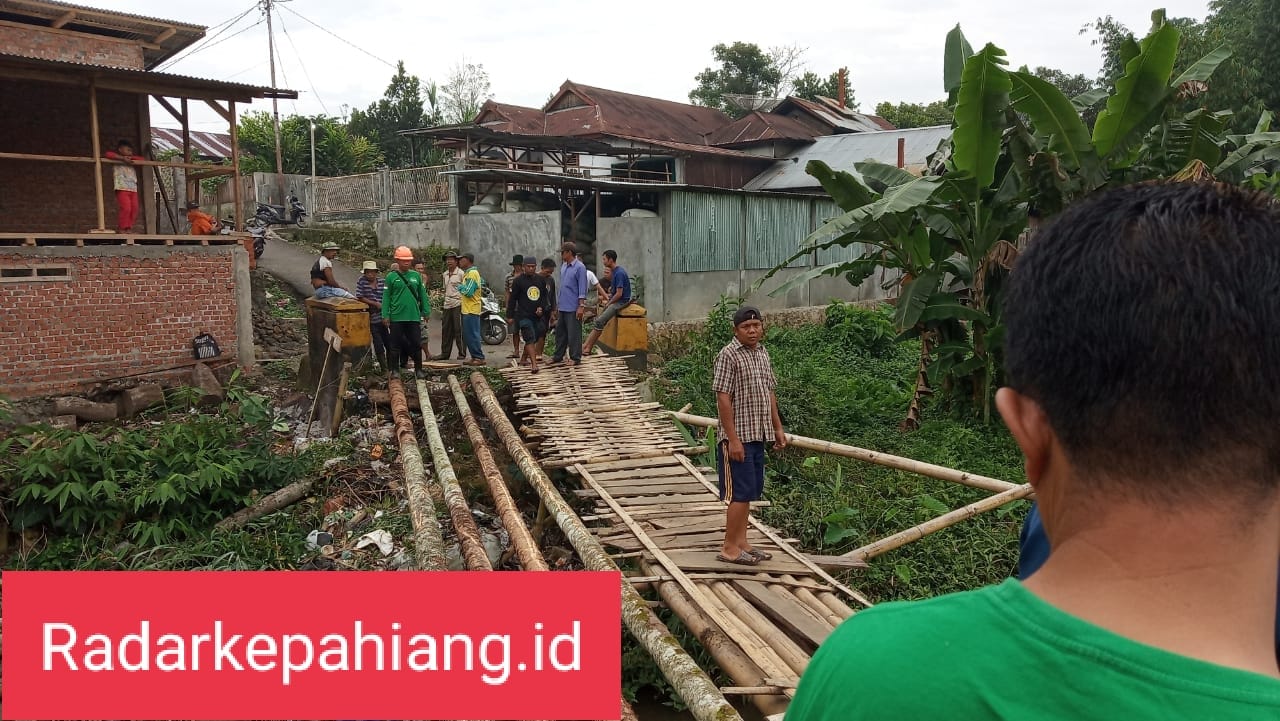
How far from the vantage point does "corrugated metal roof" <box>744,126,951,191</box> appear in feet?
83.6

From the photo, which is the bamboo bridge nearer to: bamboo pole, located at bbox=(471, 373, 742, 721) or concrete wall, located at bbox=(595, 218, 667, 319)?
bamboo pole, located at bbox=(471, 373, 742, 721)

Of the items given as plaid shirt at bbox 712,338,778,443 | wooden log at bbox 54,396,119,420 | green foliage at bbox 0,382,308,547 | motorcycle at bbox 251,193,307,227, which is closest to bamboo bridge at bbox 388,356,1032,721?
plaid shirt at bbox 712,338,778,443

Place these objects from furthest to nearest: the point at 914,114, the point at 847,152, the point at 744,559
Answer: the point at 914,114, the point at 847,152, the point at 744,559

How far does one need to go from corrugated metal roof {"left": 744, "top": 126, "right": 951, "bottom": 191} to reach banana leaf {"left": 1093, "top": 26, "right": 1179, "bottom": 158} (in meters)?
17.9

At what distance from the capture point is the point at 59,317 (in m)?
9.95

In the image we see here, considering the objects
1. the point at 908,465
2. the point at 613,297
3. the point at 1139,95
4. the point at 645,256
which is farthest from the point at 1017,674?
the point at 645,256

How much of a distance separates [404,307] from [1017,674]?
354 inches

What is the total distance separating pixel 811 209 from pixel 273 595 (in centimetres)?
1488

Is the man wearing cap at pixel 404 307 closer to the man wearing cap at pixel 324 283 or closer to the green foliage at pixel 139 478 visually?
the man wearing cap at pixel 324 283

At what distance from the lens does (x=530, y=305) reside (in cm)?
996

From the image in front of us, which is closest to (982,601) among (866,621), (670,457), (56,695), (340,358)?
(866,621)

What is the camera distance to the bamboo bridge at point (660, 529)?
4.23 meters

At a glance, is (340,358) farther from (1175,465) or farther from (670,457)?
(1175,465)

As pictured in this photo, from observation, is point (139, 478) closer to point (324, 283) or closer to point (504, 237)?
point (324, 283)
